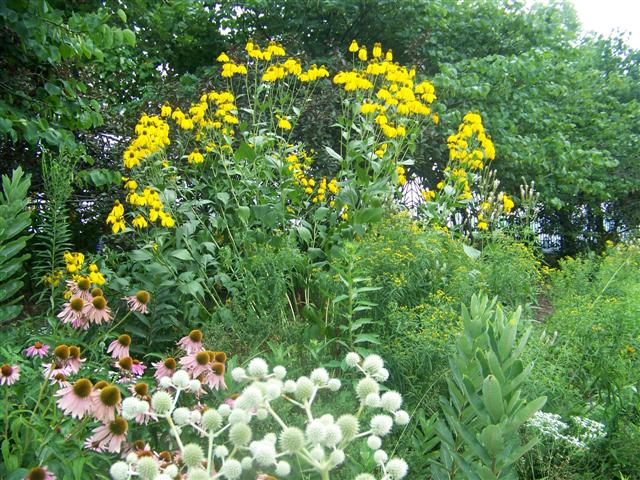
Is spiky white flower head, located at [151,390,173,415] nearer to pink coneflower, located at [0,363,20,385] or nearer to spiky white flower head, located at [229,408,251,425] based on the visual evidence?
spiky white flower head, located at [229,408,251,425]

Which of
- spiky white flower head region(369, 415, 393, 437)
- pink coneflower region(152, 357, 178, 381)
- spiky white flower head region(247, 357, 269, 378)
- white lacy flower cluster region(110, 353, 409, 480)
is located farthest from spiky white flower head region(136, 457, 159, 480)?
pink coneflower region(152, 357, 178, 381)

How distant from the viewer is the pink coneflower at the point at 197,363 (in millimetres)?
1469

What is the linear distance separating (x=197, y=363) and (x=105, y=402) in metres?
0.30

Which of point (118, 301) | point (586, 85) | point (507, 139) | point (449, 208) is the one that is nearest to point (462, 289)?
point (449, 208)

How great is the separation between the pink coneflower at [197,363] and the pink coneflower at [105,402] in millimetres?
247

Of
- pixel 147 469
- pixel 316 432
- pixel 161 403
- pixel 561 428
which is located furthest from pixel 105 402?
pixel 561 428

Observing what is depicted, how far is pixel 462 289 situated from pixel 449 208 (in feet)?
4.70

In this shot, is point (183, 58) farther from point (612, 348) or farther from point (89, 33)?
point (612, 348)

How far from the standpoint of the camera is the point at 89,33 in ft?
12.8

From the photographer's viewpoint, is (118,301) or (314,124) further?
(314,124)

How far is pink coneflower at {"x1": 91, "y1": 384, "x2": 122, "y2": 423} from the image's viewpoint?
1.21m

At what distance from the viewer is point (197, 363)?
1487 millimetres

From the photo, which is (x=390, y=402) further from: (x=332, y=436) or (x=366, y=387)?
(x=332, y=436)

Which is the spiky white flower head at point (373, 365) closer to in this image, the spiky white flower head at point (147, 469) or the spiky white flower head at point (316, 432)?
the spiky white flower head at point (316, 432)
